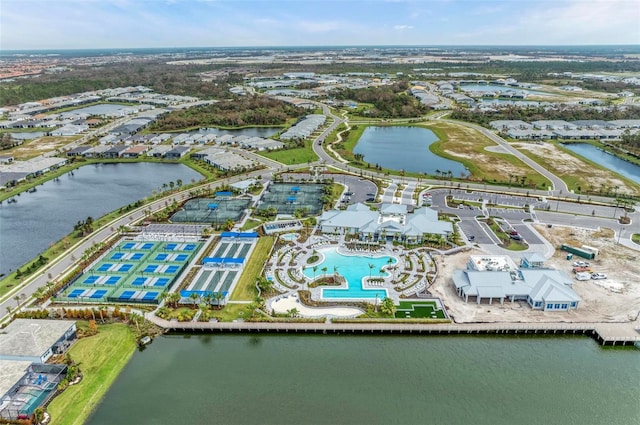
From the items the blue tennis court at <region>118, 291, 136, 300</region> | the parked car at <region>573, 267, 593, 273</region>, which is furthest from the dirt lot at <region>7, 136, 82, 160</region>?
the parked car at <region>573, 267, 593, 273</region>

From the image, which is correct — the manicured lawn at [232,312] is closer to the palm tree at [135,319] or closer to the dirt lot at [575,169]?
the palm tree at [135,319]

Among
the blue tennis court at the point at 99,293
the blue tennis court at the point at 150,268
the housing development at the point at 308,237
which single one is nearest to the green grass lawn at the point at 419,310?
the housing development at the point at 308,237

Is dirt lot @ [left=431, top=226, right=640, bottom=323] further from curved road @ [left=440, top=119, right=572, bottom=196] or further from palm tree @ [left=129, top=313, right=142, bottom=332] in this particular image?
palm tree @ [left=129, top=313, right=142, bottom=332]

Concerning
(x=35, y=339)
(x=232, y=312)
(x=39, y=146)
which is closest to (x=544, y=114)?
(x=232, y=312)

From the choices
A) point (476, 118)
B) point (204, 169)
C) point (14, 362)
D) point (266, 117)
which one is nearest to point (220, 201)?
point (204, 169)

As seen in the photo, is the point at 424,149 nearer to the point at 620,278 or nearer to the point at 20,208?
the point at 620,278

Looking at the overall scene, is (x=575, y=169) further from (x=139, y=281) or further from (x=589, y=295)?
(x=139, y=281)
